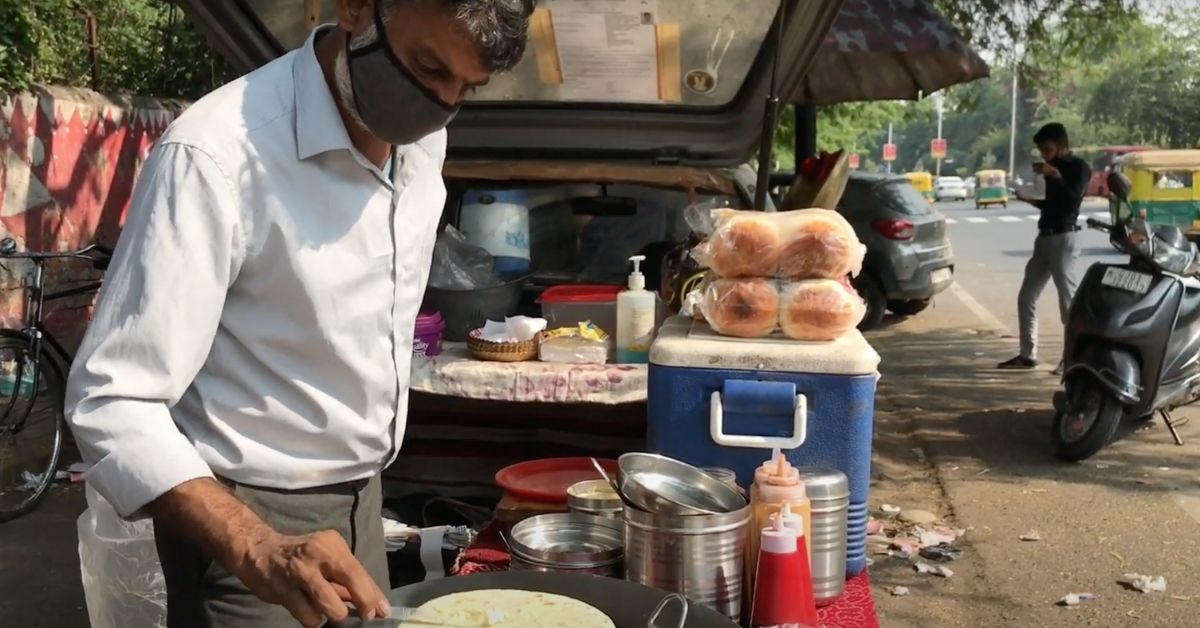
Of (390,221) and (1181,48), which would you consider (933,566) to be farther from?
(1181,48)

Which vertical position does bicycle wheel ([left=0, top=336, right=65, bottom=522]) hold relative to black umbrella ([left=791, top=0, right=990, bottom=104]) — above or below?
below

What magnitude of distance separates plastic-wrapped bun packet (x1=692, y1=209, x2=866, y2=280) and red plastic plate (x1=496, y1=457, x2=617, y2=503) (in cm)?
69

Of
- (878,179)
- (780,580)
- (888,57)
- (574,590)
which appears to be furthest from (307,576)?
(878,179)

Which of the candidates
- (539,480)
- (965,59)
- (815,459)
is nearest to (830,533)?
(815,459)

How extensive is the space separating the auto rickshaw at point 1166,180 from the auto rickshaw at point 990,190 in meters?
18.9

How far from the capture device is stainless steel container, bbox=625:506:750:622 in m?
2.33

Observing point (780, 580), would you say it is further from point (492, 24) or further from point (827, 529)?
point (492, 24)

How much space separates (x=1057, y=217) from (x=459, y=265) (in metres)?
6.02

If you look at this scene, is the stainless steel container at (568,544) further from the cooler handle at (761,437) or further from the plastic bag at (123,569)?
the plastic bag at (123,569)

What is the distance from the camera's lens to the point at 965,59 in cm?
825

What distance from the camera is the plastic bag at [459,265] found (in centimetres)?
395

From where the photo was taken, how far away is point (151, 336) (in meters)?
1.40

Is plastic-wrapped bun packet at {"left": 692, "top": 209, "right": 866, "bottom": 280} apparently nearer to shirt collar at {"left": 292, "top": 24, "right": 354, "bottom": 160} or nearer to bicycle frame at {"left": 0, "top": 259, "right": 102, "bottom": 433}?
shirt collar at {"left": 292, "top": 24, "right": 354, "bottom": 160}

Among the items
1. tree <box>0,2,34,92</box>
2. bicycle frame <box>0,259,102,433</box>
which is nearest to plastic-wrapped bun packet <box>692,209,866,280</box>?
bicycle frame <box>0,259,102,433</box>
